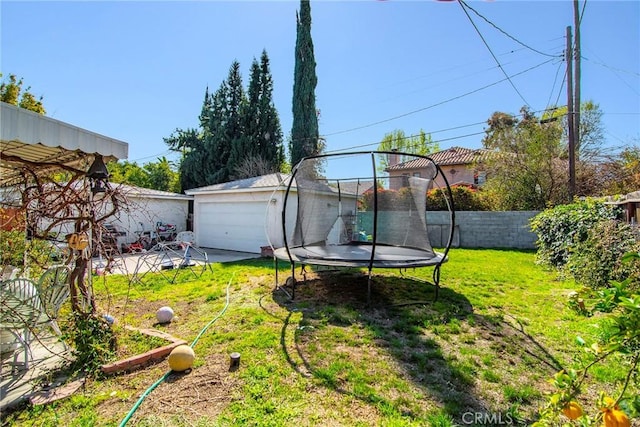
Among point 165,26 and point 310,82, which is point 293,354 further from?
point 310,82

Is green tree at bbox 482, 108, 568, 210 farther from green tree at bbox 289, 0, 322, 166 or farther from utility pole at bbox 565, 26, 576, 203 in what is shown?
green tree at bbox 289, 0, 322, 166

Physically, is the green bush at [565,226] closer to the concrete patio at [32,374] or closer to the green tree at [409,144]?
the concrete patio at [32,374]

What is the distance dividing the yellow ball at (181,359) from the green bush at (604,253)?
5.13m

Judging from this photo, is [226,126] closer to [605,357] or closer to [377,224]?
[377,224]

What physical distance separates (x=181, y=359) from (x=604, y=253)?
19.5ft

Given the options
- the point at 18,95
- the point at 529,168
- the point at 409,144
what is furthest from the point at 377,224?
the point at 409,144

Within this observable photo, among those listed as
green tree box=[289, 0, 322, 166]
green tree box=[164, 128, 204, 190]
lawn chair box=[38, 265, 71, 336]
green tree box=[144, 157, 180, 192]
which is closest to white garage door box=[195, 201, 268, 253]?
lawn chair box=[38, 265, 71, 336]

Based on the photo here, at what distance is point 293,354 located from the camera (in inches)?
116

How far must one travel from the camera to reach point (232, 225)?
1096cm

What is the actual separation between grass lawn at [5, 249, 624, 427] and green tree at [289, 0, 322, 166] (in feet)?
48.0

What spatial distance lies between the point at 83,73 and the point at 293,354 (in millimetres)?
11830

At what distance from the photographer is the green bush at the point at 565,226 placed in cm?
563

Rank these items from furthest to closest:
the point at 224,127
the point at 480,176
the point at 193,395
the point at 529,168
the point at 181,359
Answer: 1. the point at 224,127
2. the point at 480,176
3. the point at 529,168
4. the point at 181,359
5. the point at 193,395

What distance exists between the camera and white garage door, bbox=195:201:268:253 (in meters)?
10.3
